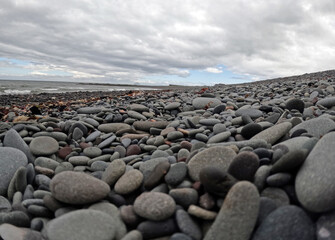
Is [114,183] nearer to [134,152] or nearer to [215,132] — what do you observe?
[134,152]

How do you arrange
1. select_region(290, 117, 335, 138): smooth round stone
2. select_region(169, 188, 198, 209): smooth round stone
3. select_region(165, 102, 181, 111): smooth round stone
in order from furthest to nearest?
1. select_region(165, 102, 181, 111): smooth round stone
2. select_region(290, 117, 335, 138): smooth round stone
3. select_region(169, 188, 198, 209): smooth round stone

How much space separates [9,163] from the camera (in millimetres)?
3625

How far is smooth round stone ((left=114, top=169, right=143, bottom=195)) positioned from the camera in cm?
282

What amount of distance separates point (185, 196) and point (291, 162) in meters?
0.96

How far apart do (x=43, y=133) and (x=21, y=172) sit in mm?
1498

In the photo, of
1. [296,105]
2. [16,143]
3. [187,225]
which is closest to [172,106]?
[296,105]

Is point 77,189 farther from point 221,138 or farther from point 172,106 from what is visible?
point 172,106

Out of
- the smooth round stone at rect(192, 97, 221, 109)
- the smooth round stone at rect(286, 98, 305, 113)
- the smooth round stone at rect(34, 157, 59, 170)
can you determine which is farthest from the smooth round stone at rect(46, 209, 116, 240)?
the smooth round stone at rect(192, 97, 221, 109)

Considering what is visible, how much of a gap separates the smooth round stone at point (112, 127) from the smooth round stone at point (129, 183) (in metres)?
2.47

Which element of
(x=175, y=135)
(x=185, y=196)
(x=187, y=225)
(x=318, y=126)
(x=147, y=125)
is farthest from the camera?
(x=147, y=125)

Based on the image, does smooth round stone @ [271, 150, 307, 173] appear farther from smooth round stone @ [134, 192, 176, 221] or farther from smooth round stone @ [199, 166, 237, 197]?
smooth round stone @ [134, 192, 176, 221]

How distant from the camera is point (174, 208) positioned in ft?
7.46

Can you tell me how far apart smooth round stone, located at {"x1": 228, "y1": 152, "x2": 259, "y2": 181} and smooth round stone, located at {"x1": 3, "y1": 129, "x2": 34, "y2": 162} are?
3112 mm

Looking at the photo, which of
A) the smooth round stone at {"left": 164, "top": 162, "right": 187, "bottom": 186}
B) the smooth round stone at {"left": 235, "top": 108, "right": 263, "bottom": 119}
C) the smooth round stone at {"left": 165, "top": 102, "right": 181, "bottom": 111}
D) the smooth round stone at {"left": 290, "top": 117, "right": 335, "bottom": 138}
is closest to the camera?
the smooth round stone at {"left": 164, "top": 162, "right": 187, "bottom": 186}
